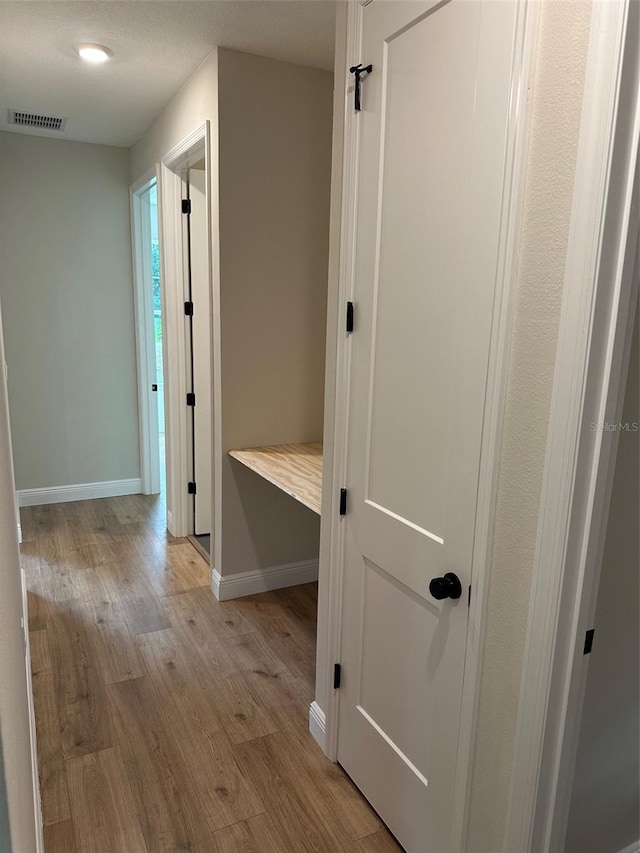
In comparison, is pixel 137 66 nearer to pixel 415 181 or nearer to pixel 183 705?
pixel 415 181

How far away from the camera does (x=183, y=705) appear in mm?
2332

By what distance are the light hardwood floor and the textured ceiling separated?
263 centimetres

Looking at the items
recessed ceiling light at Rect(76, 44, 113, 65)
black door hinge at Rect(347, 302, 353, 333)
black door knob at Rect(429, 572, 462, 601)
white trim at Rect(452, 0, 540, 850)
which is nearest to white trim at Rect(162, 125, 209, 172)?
recessed ceiling light at Rect(76, 44, 113, 65)

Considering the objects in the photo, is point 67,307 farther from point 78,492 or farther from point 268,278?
point 268,278

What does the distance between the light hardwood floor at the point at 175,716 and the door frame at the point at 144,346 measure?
1.25m

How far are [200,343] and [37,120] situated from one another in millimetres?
1766

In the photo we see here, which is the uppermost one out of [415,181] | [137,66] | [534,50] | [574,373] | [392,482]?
[137,66]

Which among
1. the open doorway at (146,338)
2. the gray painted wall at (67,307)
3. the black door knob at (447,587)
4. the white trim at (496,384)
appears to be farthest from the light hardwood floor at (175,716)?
the open doorway at (146,338)

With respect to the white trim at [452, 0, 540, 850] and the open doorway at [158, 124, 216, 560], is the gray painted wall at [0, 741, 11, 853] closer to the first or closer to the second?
the white trim at [452, 0, 540, 850]

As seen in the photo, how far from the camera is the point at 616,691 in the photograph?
1.43 m

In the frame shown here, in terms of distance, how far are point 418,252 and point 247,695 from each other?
1.86 m

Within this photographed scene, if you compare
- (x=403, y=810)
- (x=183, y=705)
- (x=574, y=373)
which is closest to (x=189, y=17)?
(x=574, y=373)

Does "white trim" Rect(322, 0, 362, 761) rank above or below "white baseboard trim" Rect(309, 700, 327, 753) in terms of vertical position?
above

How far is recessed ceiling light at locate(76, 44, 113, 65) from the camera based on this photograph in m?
2.62
